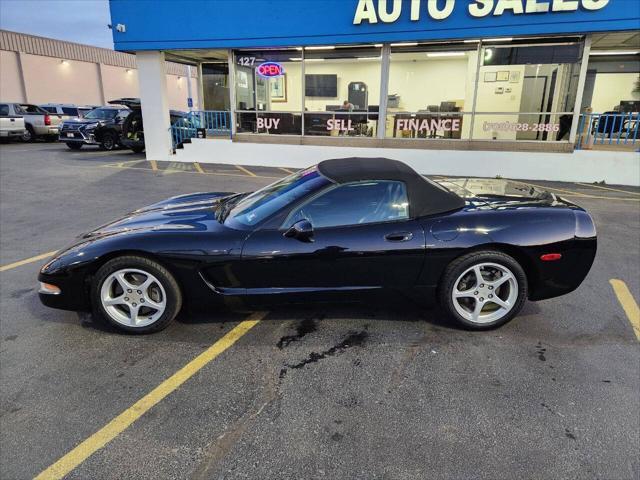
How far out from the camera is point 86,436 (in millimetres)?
2389

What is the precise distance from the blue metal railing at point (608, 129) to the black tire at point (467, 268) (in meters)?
10.1

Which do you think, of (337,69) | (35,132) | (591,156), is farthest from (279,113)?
(35,132)

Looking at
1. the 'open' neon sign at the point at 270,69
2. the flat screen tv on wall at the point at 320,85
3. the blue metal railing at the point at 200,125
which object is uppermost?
the 'open' neon sign at the point at 270,69

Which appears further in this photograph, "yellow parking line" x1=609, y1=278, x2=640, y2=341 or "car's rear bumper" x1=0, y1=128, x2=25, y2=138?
"car's rear bumper" x1=0, y1=128, x2=25, y2=138

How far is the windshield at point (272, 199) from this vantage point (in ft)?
11.2

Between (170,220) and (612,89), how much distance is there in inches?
704

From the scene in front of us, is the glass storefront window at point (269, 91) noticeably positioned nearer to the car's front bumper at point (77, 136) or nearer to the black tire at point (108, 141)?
the black tire at point (108, 141)

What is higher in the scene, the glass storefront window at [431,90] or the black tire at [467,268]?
the glass storefront window at [431,90]

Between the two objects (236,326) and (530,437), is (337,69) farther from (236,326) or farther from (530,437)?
(530,437)

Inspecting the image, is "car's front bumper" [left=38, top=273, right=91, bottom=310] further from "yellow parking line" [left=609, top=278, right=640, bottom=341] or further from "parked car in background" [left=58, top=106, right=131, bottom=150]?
"parked car in background" [left=58, top=106, right=131, bottom=150]

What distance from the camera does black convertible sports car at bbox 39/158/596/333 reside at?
3.24 metres

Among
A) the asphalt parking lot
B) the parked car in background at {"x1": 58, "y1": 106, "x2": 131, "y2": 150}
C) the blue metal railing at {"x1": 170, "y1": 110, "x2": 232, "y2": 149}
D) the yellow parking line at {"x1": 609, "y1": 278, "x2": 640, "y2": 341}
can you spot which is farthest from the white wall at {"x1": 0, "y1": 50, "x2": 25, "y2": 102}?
the yellow parking line at {"x1": 609, "y1": 278, "x2": 640, "y2": 341}

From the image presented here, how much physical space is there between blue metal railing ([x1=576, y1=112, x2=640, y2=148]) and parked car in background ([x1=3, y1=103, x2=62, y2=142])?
2286 cm

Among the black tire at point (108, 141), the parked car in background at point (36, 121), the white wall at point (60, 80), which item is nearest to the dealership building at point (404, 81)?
the black tire at point (108, 141)
